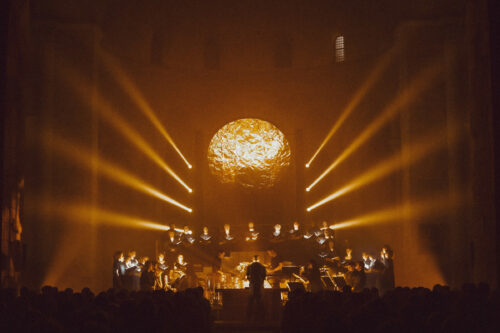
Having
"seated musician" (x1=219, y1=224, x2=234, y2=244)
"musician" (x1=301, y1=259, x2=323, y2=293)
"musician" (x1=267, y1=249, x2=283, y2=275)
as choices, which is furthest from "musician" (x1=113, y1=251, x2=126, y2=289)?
"musician" (x1=301, y1=259, x2=323, y2=293)


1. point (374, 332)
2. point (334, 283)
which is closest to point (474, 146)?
point (334, 283)

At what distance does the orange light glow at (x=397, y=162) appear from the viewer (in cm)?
2059

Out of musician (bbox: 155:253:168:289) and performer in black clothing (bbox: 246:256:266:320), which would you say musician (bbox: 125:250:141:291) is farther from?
performer in black clothing (bbox: 246:256:266:320)

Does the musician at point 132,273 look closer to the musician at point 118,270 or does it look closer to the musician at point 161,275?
the musician at point 118,270

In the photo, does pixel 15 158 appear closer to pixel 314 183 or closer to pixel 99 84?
pixel 99 84

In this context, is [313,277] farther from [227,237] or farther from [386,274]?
[227,237]

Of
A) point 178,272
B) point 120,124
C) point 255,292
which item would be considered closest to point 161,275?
point 178,272

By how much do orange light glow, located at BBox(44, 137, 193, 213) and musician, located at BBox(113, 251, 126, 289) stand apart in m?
3.71

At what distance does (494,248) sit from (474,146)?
3226mm

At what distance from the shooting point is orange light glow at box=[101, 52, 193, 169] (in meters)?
24.6

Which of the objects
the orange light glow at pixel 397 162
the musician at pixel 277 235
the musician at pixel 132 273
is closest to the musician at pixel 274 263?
the musician at pixel 277 235

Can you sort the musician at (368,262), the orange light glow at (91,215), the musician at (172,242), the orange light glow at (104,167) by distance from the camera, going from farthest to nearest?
1. the musician at (172,242)
2. the orange light glow at (104,167)
3. the orange light glow at (91,215)
4. the musician at (368,262)

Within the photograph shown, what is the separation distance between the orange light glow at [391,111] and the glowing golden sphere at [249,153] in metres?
1.68

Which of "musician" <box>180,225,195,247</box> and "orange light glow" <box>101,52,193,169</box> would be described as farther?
"orange light glow" <box>101,52,193,169</box>
